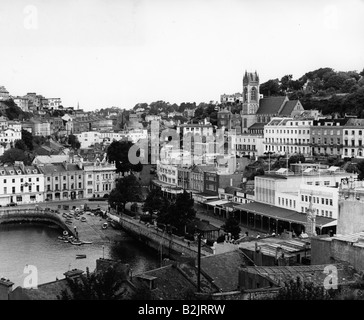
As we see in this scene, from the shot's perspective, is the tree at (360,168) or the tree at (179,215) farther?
the tree at (360,168)

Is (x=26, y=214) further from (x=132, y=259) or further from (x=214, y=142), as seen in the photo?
(x=214, y=142)

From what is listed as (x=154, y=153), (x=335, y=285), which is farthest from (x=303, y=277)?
(x=154, y=153)

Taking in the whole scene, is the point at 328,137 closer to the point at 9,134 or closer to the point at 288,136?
the point at 288,136

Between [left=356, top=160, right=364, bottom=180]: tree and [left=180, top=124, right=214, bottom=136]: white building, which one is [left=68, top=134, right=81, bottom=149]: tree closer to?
[left=180, top=124, right=214, bottom=136]: white building

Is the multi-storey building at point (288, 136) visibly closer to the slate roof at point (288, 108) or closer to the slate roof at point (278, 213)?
the slate roof at point (288, 108)
